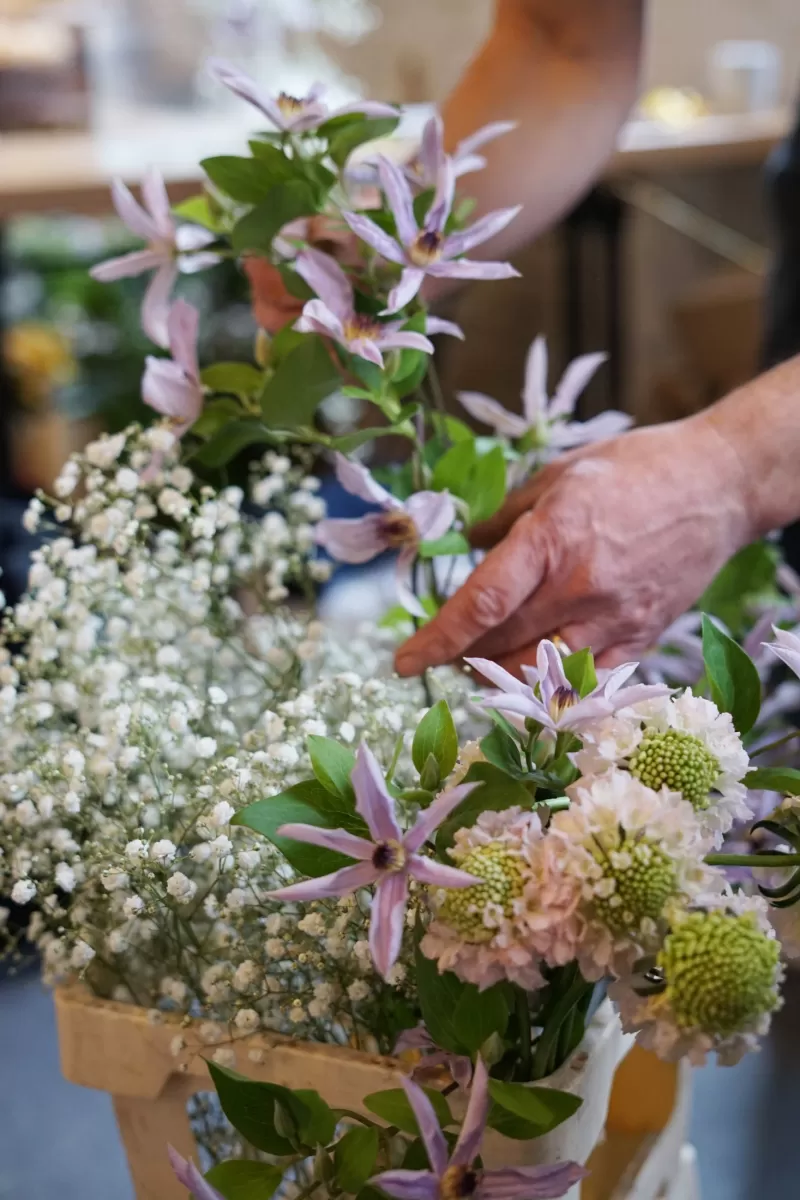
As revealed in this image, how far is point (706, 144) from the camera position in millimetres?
2357

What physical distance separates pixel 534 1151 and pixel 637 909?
0.14 metres

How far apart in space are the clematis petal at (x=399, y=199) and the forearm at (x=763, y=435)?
19 centimetres

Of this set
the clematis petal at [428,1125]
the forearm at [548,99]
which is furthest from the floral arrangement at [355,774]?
the forearm at [548,99]

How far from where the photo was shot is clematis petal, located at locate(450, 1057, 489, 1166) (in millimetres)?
411

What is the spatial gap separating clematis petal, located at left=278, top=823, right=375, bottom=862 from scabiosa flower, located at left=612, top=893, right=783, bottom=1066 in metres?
0.10

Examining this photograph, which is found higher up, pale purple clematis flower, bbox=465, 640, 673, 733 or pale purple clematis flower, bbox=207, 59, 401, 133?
pale purple clematis flower, bbox=207, 59, 401, 133

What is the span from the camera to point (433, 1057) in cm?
47

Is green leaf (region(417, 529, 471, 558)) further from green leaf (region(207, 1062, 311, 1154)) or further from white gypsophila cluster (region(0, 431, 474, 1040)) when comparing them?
green leaf (region(207, 1062, 311, 1154))

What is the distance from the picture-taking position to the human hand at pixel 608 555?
61cm

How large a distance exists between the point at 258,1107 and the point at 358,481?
0.88 ft

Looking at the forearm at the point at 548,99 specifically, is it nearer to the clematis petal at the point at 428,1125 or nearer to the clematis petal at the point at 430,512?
the clematis petal at the point at 430,512

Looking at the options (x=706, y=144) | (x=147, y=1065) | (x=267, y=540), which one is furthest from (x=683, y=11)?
(x=147, y=1065)

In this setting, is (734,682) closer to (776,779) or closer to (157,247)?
(776,779)

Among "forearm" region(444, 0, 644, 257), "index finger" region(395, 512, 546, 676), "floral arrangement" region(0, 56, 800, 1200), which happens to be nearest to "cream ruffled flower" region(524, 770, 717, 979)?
"floral arrangement" region(0, 56, 800, 1200)
